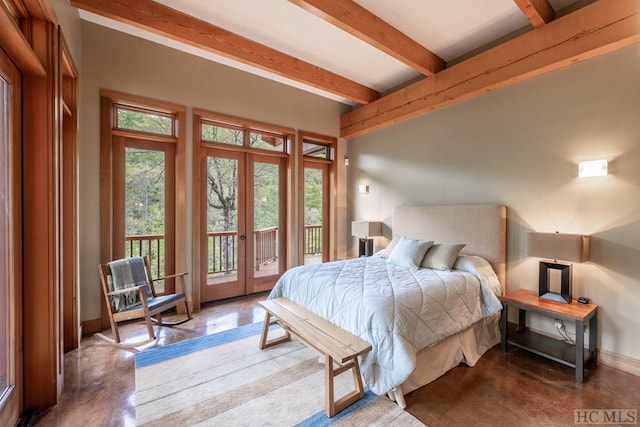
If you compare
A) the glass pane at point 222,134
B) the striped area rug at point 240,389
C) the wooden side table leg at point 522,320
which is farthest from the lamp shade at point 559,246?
the glass pane at point 222,134

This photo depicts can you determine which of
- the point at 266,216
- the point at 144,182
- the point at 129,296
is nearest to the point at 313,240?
the point at 266,216

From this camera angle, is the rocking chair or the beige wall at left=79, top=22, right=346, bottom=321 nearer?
the rocking chair

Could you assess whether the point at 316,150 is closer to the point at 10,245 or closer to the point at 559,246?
the point at 559,246

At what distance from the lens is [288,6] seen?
259 cm

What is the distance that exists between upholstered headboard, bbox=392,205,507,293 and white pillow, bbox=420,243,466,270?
0.35 metres

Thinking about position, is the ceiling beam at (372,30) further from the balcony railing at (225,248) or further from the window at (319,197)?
the balcony railing at (225,248)

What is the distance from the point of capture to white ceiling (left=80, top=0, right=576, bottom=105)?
2576 mm

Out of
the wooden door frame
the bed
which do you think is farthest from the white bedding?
the wooden door frame

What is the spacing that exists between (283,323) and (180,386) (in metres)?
0.87

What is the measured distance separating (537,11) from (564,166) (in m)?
1.40

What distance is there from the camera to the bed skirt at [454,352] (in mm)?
2039

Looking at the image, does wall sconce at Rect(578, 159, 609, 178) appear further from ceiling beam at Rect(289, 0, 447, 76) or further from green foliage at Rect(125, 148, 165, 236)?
green foliage at Rect(125, 148, 165, 236)

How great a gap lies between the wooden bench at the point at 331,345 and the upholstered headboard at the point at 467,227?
2048 mm

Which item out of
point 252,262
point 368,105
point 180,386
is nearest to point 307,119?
point 368,105
